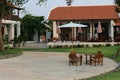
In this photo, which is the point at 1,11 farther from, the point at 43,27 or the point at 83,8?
the point at 43,27

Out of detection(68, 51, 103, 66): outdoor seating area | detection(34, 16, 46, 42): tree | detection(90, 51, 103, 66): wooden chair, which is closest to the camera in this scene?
detection(68, 51, 103, 66): outdoor seating area

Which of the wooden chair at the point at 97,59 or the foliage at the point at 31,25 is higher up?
the foliage at the point at 31,25

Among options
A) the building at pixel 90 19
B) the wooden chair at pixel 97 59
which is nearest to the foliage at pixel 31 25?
the building at pixel 90 19

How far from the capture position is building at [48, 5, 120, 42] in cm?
4641

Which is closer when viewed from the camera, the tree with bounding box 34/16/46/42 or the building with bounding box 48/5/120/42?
the building with bounding box 48/5/120/42

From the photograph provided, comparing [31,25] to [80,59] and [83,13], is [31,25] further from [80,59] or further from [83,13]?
[80,59]

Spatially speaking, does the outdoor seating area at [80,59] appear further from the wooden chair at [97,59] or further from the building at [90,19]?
the building at [90,19]

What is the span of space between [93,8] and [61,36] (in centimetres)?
539

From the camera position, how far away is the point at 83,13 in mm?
47656

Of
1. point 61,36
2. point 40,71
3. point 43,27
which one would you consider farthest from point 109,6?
point 40,71

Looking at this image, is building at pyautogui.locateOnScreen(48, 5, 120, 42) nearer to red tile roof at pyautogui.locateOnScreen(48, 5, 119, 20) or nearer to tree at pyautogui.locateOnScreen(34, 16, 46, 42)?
red tile roof at pyautogui.locateOnScreen(48, 5, 119, 20)

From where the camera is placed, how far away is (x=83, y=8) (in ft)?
161

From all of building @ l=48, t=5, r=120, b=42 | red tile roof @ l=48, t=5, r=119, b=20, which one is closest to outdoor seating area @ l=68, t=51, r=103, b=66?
building @ l=48, t=5, r=120, b=42

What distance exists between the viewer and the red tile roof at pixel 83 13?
4650 cm
